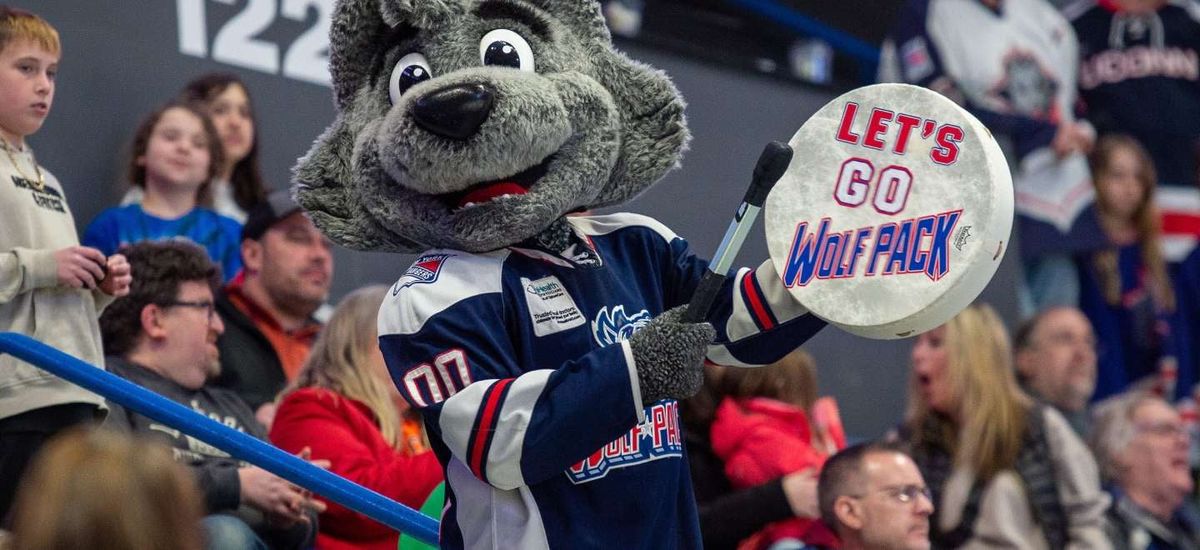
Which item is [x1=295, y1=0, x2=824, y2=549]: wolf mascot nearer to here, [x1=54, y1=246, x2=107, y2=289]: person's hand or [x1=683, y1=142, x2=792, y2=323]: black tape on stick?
[x1=683, y1=142, x2=792, y2=323]: black tape on stick

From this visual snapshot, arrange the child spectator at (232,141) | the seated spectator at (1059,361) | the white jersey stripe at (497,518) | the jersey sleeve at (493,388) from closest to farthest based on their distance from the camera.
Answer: the jersey sleeve at (493,388)
the white jersey stripe at (497,518)
the child spectator at (232,141)
the seated spectator at (1059,361)

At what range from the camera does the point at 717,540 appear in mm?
3385

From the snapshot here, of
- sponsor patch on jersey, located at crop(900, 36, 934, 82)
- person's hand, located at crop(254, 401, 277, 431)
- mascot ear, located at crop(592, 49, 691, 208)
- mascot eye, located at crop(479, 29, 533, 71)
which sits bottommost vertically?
person's hand, located at crop(254, 401, 277, 431)

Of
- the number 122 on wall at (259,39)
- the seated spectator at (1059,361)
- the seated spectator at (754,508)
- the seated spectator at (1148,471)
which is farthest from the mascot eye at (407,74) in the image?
the seated spectator at (1059,361)

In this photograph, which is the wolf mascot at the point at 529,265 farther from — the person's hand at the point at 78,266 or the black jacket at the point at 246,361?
the black jacket at the point at 246,361

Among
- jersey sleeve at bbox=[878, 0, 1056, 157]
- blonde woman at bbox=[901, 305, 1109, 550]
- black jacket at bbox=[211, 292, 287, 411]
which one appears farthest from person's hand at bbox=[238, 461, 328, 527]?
jersey sleeve at bbox=[878, 0, 1056, 157]

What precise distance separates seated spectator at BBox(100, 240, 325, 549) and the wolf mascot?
87 cm

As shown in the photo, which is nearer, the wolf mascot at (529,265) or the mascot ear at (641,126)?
the wolf mascot at (529,265)

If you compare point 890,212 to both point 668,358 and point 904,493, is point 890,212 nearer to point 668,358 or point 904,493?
point 668,358

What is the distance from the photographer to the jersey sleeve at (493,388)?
1902 millimetres

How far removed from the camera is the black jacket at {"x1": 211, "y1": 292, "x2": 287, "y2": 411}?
3.70m

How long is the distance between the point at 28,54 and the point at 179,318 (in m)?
0.60

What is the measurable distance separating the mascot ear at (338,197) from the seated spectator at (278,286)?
61.2 inches

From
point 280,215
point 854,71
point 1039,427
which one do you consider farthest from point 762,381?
point 854,71
